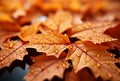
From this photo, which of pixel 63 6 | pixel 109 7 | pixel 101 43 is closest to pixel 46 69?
pixel 101 43

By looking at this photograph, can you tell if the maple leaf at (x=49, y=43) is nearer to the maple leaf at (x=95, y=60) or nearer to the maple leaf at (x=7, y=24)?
the maple leaf at (x=95, y=60)

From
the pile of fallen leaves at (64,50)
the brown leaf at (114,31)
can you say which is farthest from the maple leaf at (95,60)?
the brown leaf at (114,31)

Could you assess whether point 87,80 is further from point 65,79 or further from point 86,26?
point 86,26

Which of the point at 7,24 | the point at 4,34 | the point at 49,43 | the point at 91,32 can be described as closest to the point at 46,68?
the point at 49,43

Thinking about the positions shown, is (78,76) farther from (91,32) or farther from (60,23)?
(60,23)

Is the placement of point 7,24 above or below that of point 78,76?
above

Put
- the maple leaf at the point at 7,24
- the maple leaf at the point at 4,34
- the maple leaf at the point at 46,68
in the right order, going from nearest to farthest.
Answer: the maple leaf at the point at 46,68
the maple leaf at the point at 4,34
the maple leaf at the point at 7,24
